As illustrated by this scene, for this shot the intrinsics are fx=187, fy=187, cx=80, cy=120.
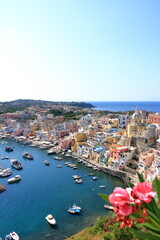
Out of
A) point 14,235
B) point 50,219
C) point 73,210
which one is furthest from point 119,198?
point 73,210

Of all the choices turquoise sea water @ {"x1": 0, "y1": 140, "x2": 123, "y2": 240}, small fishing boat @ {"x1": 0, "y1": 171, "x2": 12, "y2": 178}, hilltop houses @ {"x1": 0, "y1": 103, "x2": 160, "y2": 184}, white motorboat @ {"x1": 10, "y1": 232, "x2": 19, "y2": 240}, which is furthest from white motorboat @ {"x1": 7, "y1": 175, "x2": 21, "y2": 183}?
hilltop houses @ {"x1": 0, "y1": 103, "x2": 160, "y2": 184}

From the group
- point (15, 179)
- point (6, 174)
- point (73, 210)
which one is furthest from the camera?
point (6, 174)

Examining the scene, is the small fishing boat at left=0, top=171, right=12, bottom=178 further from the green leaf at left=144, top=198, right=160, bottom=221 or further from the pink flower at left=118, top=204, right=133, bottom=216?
the pink flower at left=118, top=204, right=133, bottom=216

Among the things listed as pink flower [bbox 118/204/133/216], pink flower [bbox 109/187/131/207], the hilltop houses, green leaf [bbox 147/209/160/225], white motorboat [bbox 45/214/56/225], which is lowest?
white motorboat [bbox 45/214/56/225]

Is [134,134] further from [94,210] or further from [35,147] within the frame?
[35,147]

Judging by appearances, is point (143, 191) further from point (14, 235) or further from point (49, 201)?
point (49, 201)

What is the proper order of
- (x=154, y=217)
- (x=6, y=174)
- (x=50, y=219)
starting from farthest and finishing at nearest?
(x=6, y=174) → (x=50, y=219) → (x=154, y=217)

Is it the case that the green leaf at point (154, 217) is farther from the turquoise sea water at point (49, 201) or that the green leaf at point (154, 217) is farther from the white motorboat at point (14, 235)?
the white motorboat at point (14, 235)

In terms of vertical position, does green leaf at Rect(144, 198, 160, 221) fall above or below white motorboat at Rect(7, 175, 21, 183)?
above

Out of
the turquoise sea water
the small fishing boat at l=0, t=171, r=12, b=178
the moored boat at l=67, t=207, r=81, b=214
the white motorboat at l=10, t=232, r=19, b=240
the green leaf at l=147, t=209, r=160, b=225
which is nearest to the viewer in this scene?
the green leaf at l=147, t=209, r=160, b=225

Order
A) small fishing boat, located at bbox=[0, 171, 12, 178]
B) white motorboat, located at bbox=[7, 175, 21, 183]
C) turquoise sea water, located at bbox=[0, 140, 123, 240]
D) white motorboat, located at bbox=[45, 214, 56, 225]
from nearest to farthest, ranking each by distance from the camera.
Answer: turquoise sea water, located at bbox=[0, 140, 123, 240], white motorboat, located at bbox=[45, 214, 56, 225], white motorboat, located at bbox=[7, 175, 21, 183], small fishing boat, located at bbox=[0, 171, 12, 178]
